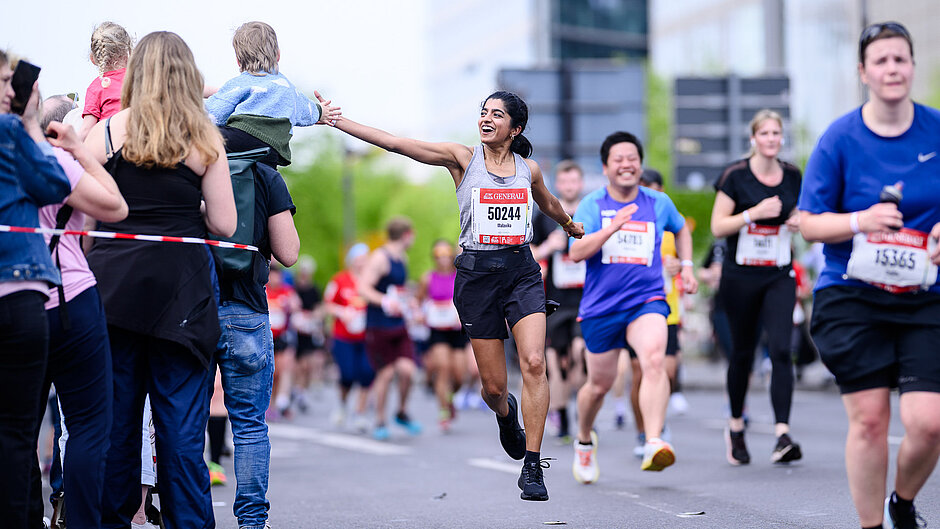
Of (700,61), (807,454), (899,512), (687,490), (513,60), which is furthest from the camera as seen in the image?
(513,60)

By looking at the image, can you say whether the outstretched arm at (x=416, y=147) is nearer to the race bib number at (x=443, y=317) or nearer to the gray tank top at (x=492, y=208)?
the gray tank top at (x=492, y=208)

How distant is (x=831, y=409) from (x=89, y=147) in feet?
38.3

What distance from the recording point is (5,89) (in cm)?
475

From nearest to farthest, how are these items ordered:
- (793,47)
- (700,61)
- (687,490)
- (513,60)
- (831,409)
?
(687,490) < (831,409) < (700,61) < (793,47) < (513,60)

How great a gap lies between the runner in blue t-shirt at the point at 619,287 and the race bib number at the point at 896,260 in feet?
11.5

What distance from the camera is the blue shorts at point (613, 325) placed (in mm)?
8680

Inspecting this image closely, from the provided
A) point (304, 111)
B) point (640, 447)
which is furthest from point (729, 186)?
point (304, 111)

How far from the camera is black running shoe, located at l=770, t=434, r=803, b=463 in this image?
29.3 feet

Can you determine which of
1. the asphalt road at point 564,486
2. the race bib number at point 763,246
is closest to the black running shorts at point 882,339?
the asphalt road at point 564,486

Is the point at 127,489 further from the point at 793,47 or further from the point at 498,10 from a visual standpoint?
the point at 498,10

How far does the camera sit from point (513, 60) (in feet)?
313

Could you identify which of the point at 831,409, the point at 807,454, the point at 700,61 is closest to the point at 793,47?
the point at 700,61

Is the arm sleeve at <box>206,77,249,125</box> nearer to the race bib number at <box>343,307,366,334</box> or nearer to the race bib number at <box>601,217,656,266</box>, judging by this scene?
the race bib number at <box>601,217,656,266</box>

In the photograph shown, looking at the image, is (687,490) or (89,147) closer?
(89,147)
